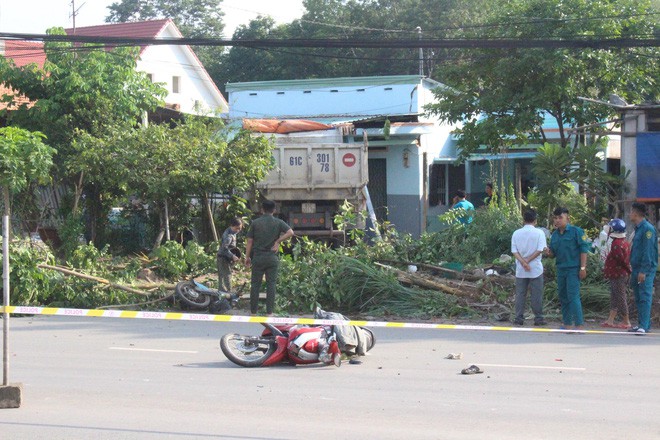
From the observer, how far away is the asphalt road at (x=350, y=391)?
6.86 metres

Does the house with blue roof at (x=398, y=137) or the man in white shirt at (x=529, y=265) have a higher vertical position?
the house with blue roof at (x=398, y=137)

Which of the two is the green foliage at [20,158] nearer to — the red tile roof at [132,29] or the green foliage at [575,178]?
the green foliage at [575,178]

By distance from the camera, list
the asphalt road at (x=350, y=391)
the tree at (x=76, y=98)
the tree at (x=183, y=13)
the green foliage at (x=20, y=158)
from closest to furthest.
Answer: the asphalt road at (x=350, y=391), the green foliage at (x=20, y=158), the tree at (x=76, y=98), the tree at (x=183, y=13)

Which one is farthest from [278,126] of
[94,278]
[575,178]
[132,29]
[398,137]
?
[132,29]

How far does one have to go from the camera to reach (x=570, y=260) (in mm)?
12453

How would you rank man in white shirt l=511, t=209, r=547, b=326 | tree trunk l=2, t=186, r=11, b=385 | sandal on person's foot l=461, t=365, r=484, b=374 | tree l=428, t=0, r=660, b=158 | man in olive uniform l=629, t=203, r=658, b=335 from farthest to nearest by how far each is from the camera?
tree l=428, t=0, r=660, b=158
man in white shirt l=511, t=209, r=547, b=326
man in olive uniform l=629, t=203, r=658, b=335
sandal on person's foot l=461, t=365, r=484, b=374
tree trunk l=2, t=186, r=11, b=385

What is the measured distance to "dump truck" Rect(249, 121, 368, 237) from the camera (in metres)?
20.7

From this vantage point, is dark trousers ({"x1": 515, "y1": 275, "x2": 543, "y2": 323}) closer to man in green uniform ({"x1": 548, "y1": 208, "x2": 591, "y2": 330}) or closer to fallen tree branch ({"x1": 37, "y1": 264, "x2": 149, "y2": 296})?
man in green uniform ({"x1": 548, "y1": 208, "x2": 591, "y2": 330})

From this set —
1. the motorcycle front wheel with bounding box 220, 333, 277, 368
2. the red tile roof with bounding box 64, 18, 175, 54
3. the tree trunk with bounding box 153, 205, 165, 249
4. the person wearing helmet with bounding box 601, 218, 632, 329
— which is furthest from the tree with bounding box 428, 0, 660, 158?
the red tile roof with bounding box 64, 18, 175, 54

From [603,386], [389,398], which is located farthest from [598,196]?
[389,398]

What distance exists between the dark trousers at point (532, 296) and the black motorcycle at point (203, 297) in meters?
4.72

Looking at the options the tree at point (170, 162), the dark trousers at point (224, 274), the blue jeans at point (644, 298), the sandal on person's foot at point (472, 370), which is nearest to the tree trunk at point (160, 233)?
the tree at point (170, 162)

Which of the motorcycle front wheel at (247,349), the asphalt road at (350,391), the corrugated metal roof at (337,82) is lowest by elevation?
the asphalt road at (350,391)

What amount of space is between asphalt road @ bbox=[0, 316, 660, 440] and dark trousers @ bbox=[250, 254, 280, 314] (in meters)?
1.79
